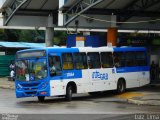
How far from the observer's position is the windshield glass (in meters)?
24.7

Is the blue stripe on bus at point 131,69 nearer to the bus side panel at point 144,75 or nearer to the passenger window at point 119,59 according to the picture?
the bus side panel at point 144,75

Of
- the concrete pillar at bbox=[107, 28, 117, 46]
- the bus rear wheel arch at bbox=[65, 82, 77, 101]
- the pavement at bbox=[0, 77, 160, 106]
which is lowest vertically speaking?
the pavement at bbox=[0, 77, 160, 106]

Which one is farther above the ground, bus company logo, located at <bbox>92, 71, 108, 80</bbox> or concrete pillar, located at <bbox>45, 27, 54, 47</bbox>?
concrete pillar, located at <bbox>45, 27, 54, 47</bbox>

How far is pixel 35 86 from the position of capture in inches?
971

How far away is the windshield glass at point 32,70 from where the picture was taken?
24.7 meters

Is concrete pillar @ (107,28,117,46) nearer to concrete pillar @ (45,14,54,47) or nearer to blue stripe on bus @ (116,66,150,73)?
blue stripe on bus @ (116,66,150,73)

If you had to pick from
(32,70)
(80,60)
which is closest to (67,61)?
(80,60)

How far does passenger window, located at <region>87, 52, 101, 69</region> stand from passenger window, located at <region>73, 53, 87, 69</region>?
1.01 feet

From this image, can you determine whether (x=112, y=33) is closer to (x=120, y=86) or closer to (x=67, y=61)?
(x=120, y=86)

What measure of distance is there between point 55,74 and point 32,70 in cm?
106

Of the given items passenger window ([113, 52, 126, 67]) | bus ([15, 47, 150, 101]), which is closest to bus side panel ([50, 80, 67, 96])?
bus ([15, 47, 150, 101])

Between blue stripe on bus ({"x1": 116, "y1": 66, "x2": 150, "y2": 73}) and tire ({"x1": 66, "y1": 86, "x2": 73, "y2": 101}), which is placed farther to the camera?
blue stripe on bus ({"x1": 116, "y1": 66, "x2": 150, "y2": 73})

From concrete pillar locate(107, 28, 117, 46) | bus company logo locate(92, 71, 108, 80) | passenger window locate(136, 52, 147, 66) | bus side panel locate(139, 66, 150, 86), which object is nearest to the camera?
bus company logo locate(92, 71, 108, 80)

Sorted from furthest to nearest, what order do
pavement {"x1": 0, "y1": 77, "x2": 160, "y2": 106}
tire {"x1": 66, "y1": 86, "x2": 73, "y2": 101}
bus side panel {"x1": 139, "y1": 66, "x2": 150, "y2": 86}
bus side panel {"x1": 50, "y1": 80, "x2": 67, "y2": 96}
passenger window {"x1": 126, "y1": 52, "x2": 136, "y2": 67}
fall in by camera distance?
1. bus side panel {"x1": 139, "y1": 66, "x2": 150, "y2": 86}
2. passenger window {"x1": 126, "y1": 52, "x2": 136, "y2": 67}
3. tire {"x1": 66, "y1": 86, "x2": 73, "y2": 101}
4. bus side panel {"x1": 50, "y1": 80, "x2": 67, "y2": 96}
5. pavement {"x1": 0, "y1": 77, "x2": 160, "y2": 106}
